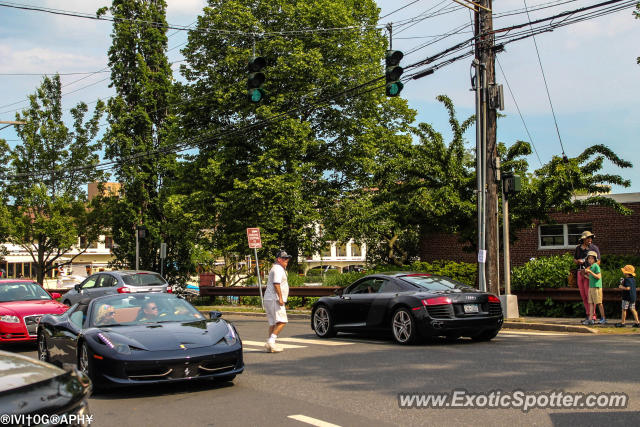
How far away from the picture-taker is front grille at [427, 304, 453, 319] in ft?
39.0

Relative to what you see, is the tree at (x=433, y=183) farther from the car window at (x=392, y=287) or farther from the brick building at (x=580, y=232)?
the car window at (x=392, y=287)

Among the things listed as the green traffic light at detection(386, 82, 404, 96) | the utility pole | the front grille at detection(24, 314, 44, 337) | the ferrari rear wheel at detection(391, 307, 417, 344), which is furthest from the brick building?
the front grille at detection(24, 314, 44, 337)

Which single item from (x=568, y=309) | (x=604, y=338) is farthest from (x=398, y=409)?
(x=568, y=309)

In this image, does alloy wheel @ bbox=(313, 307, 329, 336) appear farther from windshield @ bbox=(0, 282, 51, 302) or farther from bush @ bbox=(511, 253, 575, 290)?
bush @ bbox=(511, 253, 575, 290)

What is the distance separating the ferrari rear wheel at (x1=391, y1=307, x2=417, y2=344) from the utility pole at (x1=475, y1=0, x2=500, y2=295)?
18.8 feet

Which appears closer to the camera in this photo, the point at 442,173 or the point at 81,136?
the point at 442,173

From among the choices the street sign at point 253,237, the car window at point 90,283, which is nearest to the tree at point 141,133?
the street sign at point 253,237

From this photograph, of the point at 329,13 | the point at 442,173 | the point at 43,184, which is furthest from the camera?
the point at 43,184

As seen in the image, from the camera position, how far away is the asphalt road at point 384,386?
21.0 feet

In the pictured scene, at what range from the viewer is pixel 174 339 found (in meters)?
8.16

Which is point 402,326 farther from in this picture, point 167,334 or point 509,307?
point 509,307

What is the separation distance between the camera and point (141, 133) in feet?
131

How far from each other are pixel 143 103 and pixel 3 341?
95.3ft

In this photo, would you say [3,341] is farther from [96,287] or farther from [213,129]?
[213,129]
